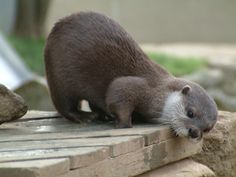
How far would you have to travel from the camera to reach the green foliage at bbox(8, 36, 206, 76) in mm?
11992

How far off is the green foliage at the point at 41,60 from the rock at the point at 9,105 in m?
7.34

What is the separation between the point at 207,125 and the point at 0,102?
1.10m

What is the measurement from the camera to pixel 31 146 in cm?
373

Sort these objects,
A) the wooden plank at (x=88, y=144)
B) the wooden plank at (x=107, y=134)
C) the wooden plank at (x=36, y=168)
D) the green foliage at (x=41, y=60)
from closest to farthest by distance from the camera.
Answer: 1. the wooden plank at (x=36, y=168)
2. the wooden plank at (x=88, y=144)
3. the wooden plank at (x=107, y=134)
4. the green foliage at (x=41, y=60)

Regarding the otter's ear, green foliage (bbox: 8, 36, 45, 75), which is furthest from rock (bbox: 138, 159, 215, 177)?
green foliage (bbox: 8, 36, 45, 75)

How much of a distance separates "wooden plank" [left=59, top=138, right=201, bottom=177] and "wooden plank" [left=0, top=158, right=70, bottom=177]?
60 millimetres

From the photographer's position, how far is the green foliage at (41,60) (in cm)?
1199

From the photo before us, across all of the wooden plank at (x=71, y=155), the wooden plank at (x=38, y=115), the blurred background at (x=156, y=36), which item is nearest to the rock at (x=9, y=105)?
the wooden plank at (x=38, y=115)

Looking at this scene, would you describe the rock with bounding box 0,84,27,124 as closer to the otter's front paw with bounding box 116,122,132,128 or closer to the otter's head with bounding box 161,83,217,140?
the otter's front paw with bounding box 116,122,132,128

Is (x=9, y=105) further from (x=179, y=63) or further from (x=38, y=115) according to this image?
(x=179, y=63)

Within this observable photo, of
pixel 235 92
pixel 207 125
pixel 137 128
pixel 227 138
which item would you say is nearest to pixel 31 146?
pixel 137 128

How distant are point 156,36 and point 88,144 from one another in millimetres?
13114

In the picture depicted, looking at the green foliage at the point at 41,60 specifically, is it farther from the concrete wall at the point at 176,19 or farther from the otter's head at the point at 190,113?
the otter's head at the point at 190,113

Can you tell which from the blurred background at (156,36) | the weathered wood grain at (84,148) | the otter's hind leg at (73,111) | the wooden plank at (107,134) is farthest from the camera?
the blurred background at (156,36)
